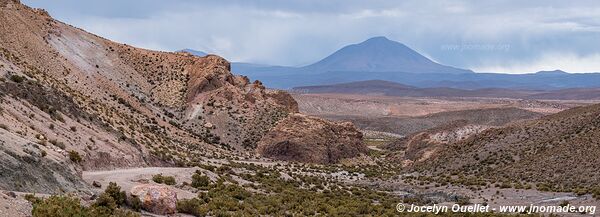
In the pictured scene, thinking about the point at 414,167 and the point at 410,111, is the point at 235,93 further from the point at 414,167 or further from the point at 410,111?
the point at 410,111

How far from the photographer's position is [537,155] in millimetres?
45531

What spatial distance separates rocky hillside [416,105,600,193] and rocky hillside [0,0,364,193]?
2063cm

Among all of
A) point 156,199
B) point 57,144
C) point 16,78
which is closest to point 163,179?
point 57,144

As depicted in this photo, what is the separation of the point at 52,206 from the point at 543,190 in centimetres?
2926

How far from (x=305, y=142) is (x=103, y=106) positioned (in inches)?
809

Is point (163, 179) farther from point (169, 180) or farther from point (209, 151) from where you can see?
point (209, 151)

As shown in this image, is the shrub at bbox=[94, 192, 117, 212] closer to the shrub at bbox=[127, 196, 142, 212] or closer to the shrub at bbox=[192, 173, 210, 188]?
the shrub at bbox=[127, 196, 142, 212]

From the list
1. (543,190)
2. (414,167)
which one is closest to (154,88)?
(414,167)

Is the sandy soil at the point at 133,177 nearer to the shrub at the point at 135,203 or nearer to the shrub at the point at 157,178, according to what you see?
the shrub at the point at 157,178

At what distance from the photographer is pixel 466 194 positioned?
36312 millimetres

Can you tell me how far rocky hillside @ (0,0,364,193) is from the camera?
75.2ft

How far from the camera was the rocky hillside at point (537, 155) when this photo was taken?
3934 cm

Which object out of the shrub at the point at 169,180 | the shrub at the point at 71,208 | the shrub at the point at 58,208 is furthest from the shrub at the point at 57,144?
the shrub at the point at 58,208

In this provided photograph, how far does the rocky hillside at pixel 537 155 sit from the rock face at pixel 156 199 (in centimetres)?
2328
